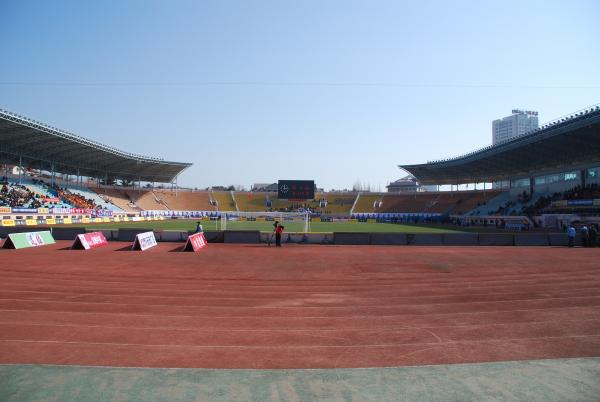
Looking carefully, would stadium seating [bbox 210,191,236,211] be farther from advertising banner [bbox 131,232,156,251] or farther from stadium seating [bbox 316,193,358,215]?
advertising banner [bbox 131,232,156,251]

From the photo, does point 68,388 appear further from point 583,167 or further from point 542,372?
point 583,167

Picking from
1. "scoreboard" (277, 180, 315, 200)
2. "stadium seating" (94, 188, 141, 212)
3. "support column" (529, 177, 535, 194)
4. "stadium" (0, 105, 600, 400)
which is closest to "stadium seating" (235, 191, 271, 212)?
"stadium seating" (94, 188, 141, 212)

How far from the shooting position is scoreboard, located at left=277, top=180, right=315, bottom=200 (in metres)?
61.0

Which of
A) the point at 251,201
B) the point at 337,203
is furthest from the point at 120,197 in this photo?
the point at 337,203

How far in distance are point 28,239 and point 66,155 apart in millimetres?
43531

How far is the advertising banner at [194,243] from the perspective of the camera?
22859 millimetres

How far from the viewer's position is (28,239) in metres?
24.4

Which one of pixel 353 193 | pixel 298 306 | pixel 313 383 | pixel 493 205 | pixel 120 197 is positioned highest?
pixel 353 193

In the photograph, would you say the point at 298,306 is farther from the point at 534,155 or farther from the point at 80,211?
the point at 534,155

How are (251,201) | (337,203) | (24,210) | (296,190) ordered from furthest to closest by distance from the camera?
(251,201), (337,203), (296,190), (24,210)

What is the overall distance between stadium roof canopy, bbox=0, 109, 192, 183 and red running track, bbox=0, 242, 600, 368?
3765 cm

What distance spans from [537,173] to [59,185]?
77.2 meters

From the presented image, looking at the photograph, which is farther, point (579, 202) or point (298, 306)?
point (579, 202)

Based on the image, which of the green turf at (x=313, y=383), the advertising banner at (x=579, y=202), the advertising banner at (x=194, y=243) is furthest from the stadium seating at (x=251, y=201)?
the green turf at (x=313, y=383)
